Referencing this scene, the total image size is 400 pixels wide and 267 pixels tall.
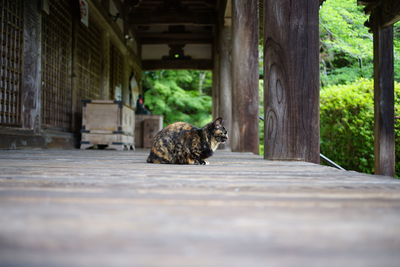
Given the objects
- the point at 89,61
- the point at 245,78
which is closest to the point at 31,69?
the point at 89,61

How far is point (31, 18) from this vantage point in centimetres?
467

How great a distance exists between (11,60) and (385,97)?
14.8 feet

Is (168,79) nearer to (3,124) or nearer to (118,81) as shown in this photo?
(118,81)

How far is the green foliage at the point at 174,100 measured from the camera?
14117 mm

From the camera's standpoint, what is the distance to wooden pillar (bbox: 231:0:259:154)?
4262mm

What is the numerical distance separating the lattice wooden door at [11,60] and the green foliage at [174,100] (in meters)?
9.33

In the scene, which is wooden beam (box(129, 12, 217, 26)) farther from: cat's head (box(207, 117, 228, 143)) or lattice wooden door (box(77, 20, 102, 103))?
cat's head (box(207, 117, 228, 143))

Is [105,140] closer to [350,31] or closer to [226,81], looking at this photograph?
[226,81]

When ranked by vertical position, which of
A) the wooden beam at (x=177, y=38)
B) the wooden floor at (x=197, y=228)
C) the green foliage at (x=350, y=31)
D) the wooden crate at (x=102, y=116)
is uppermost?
the wooden beam at (x=177, y=38)

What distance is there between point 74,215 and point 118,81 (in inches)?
382

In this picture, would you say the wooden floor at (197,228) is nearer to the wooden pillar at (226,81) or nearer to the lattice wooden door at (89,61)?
the lattice wooden door at (89,61)

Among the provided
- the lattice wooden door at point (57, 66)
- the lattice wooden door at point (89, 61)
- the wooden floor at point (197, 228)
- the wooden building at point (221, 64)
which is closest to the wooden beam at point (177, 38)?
the wooden building at point (221, 64)

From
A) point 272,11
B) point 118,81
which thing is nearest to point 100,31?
point 118,81

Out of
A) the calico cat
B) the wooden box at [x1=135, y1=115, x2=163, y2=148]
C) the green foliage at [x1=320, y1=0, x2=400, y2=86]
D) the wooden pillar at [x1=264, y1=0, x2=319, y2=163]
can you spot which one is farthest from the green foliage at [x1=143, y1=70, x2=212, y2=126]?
the wooden pillar at [x1=264, y1=0, x2=319, y2=163]
